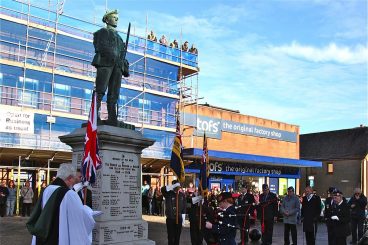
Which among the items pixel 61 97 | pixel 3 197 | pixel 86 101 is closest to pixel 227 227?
pixel 3 197

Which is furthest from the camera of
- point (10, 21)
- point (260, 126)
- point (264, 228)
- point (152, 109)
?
point (260, 126)

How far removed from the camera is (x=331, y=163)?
55.2 meters

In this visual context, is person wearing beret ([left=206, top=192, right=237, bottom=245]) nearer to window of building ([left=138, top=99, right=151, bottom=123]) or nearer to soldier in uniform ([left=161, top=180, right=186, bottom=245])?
soldier in uniform ([left=161, top=180, right=186, bottom=245])

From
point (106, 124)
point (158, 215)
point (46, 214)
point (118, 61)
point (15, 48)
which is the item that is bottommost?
point (158, 215)

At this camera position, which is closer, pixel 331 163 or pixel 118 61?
pixel 118 61

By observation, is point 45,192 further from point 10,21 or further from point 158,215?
point 10,21

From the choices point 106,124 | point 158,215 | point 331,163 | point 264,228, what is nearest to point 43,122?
point 158,215

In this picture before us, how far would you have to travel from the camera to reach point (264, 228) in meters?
14.2

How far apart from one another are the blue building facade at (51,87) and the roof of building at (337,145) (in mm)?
30236

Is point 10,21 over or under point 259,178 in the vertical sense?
over

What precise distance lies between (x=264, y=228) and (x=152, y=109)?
62.4ft

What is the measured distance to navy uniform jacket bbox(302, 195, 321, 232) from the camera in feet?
43.1

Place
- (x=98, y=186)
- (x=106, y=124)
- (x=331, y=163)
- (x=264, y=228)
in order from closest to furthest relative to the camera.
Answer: (x=98, y=186), (x=106, y=124), (x=264, y=228), (x=331, y=163)

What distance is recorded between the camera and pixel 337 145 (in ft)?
189
